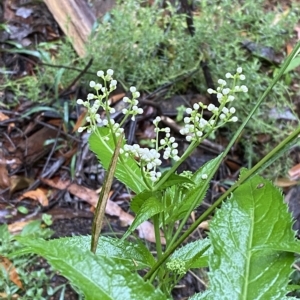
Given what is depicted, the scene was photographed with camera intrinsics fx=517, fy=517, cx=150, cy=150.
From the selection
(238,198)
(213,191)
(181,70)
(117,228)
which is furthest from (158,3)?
(238,198)

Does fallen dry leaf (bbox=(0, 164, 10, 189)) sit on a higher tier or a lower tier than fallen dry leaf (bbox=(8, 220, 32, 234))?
higher

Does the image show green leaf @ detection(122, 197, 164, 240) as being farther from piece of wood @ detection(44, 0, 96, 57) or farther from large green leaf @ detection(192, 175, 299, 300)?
piece of wood @ detection(44, 0, 96, 57)

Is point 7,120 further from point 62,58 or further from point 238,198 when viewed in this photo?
point 238,198

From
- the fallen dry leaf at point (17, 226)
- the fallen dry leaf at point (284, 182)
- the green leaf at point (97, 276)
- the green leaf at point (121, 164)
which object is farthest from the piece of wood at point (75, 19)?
the green leaf at point (97, 276)

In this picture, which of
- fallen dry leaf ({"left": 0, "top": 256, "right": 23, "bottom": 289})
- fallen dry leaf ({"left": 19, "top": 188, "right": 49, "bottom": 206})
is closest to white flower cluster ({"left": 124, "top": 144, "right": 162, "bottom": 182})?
fallen dry leaf ({"left": 0, "top": 256, "right": 23, "bottom": 289})

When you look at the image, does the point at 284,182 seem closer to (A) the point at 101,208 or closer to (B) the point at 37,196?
(B) the point at 37,196
